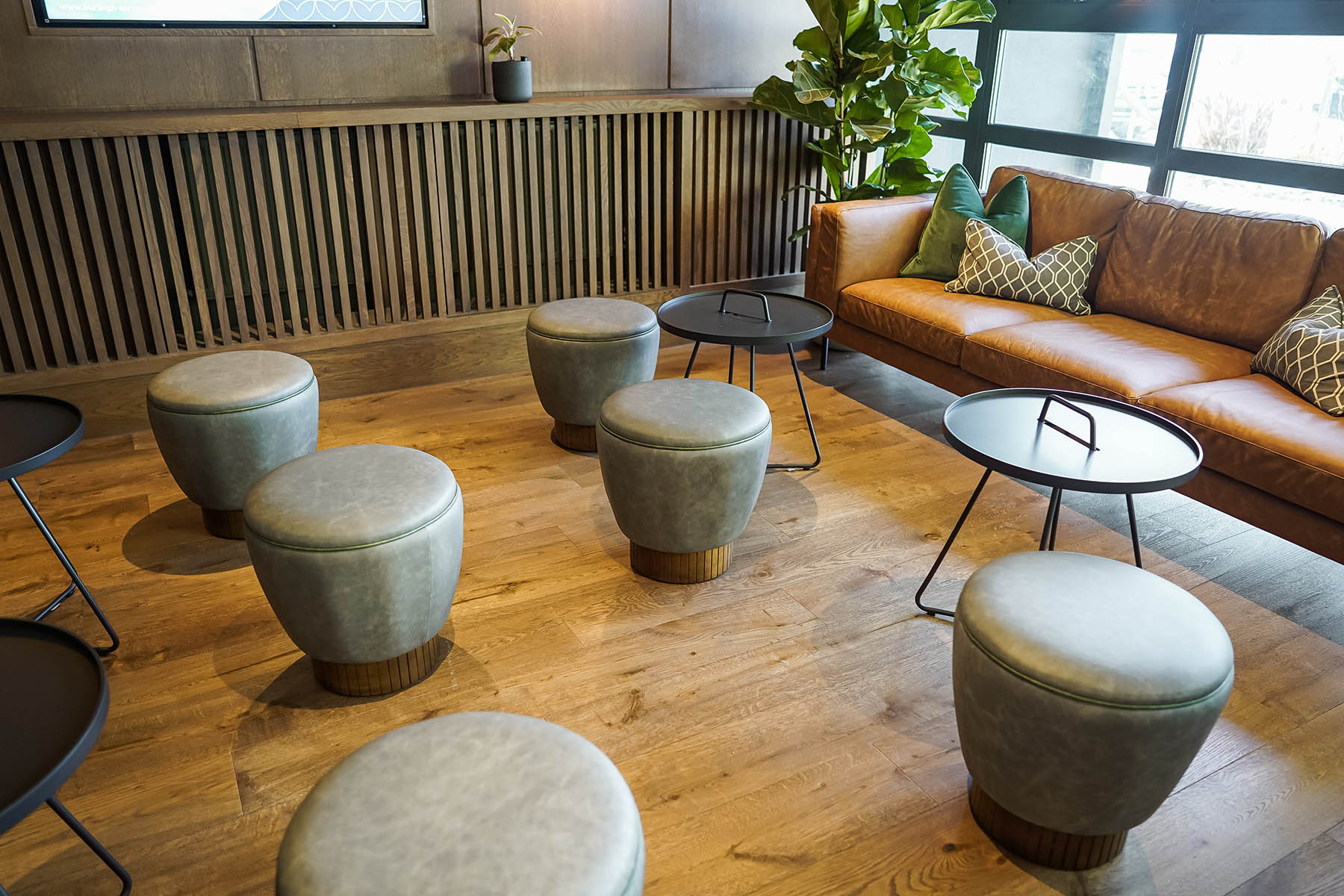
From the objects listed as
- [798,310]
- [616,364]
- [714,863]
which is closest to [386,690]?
[714,863]

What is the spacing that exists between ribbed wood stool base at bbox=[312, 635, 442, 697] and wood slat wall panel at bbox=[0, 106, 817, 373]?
6.35 ft

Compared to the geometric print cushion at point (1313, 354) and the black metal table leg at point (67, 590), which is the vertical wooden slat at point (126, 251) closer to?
the black metal table leg at point (67, 590)

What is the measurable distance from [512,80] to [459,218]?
0.58 m

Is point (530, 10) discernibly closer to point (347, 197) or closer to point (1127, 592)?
point (347, 197)

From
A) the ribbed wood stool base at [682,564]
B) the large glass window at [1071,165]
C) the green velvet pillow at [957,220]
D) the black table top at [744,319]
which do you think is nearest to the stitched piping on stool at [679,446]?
the ribbed wood stool base at [682,564]

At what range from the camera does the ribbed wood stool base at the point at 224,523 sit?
2723 millimetres

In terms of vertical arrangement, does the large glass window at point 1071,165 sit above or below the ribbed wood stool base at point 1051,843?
above

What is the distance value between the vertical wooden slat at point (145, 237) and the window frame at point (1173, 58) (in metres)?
3.73

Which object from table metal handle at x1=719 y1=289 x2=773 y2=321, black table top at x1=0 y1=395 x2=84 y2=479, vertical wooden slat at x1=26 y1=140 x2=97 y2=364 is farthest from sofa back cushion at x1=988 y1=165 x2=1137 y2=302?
vertical wooden slat at x1=26 y1=140 x2=97 y2=364

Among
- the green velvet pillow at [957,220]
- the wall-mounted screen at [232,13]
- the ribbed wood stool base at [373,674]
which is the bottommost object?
the ribbed wood stool base at [373,674]

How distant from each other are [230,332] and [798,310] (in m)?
2.15

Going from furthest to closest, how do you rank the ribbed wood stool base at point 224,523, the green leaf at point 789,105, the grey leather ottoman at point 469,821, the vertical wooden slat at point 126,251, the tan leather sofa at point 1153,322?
the green leaf at point 789,105, the vertical wooden slat at point 126,251, the ribbed wood stool base at point 224,523, the tan leather sofa at point 1153,322, the grey leather ottoman at point 469,821

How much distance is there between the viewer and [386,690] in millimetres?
2123

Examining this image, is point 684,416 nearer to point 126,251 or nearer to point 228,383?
point 228,383
